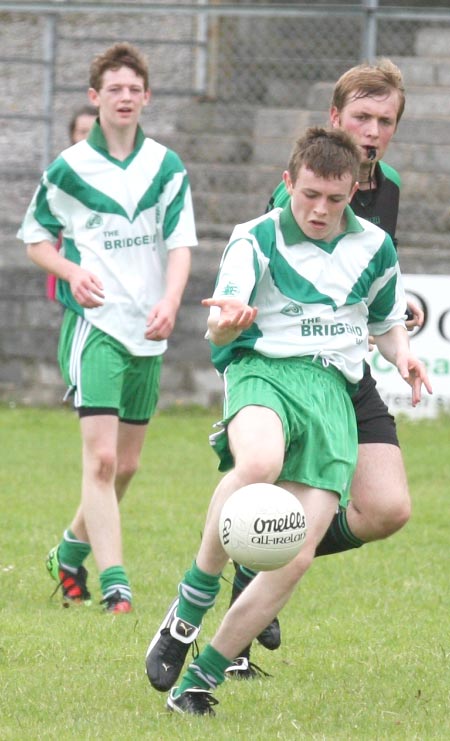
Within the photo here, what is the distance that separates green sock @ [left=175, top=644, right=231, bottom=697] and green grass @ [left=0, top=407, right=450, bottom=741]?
0.40ft

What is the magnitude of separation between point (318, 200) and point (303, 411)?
2.33ft

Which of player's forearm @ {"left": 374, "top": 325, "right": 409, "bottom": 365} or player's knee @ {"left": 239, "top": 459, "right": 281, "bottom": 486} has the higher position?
player's forearm @ {"left": 374, "top": 325, "right": 409, "bottom": 365}

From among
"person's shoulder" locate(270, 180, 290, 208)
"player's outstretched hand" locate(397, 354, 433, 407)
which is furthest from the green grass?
"person's shoulder" locate(270, 180, 290, 208)

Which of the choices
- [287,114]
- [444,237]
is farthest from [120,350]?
[287,114]

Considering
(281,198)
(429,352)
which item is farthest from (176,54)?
(281,198)

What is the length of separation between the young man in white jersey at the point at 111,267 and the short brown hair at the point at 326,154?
193 cm

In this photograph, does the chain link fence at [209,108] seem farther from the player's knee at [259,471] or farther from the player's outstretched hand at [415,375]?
the player's knee at [259,471]

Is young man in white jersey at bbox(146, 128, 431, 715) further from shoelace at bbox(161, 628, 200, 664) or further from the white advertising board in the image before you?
the white advertising board

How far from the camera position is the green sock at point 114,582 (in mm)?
6852

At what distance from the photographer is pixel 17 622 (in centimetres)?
648

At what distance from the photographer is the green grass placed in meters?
4.92

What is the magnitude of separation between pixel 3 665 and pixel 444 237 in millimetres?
9877

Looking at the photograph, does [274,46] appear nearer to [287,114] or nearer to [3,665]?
[287,114]

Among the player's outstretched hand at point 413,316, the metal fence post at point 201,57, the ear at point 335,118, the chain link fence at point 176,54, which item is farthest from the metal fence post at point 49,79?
the player's outstretched hand at point 413,316
